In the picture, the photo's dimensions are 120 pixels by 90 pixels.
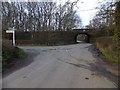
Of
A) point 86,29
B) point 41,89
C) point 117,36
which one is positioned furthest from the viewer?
point 86,29

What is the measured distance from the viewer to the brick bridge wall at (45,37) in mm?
60812

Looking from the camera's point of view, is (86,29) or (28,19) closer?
(28,19)

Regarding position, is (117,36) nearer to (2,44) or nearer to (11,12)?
(2,44)

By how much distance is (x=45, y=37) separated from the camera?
6291 cm

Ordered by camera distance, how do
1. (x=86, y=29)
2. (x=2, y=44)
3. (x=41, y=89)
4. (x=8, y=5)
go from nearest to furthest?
1. (x=41, y=89)
2. (x=2, y=44)
3. (x=8, y=5)
4. (x=86, y=29)

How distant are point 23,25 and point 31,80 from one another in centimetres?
5933

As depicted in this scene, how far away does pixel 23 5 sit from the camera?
6719 cm

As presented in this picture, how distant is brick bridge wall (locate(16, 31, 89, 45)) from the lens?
60812 millimetres

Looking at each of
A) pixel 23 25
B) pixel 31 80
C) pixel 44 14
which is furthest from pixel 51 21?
pixel 31 80

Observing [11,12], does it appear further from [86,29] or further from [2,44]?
[2,44]

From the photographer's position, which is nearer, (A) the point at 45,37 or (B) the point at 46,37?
(A) the point at 45,37

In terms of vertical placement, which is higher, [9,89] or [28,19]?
[28,19]

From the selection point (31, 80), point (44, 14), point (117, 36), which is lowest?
Answer: point (31, 80)

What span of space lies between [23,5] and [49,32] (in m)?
10.4
